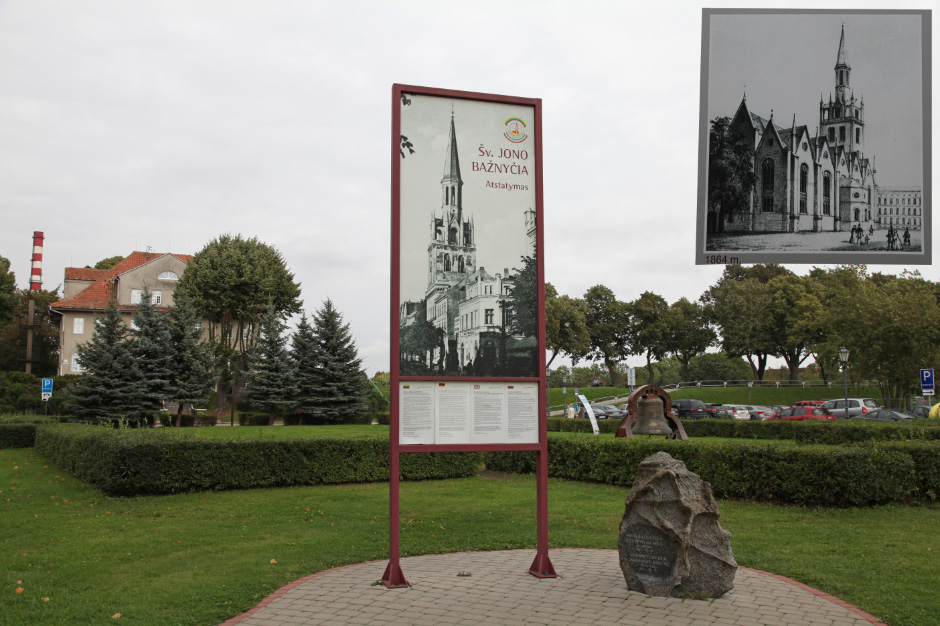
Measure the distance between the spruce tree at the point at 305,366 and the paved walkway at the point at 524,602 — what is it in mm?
32910

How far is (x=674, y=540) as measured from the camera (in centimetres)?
678

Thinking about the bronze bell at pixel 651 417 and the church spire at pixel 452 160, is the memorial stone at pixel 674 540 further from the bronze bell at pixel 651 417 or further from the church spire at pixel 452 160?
the bronze bell at pixel 651 417

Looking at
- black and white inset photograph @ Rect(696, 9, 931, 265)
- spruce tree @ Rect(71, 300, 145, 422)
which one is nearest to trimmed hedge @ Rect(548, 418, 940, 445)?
black and white inset photograph @ Rect(696, 9, 931, 265)

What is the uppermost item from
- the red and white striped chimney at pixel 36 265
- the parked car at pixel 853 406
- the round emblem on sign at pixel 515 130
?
the red and white striped chimney at pixel 36 265

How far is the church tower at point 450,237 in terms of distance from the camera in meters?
7.88

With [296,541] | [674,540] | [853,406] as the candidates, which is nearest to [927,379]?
[853,406]

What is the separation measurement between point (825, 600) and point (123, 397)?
34.0m

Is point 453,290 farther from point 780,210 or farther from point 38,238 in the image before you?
point 38,238

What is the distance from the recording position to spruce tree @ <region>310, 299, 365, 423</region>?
40.1 m

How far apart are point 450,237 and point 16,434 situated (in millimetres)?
26963

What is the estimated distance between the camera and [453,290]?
790 centimetres

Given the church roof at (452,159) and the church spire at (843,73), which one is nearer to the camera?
the church spire at (843,73)

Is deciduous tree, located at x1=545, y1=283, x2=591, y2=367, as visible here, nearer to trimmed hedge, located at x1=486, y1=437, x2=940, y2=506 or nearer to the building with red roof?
the building with red roof

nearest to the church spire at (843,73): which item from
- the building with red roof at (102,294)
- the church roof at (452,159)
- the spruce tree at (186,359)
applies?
the church roof at (452,159)
